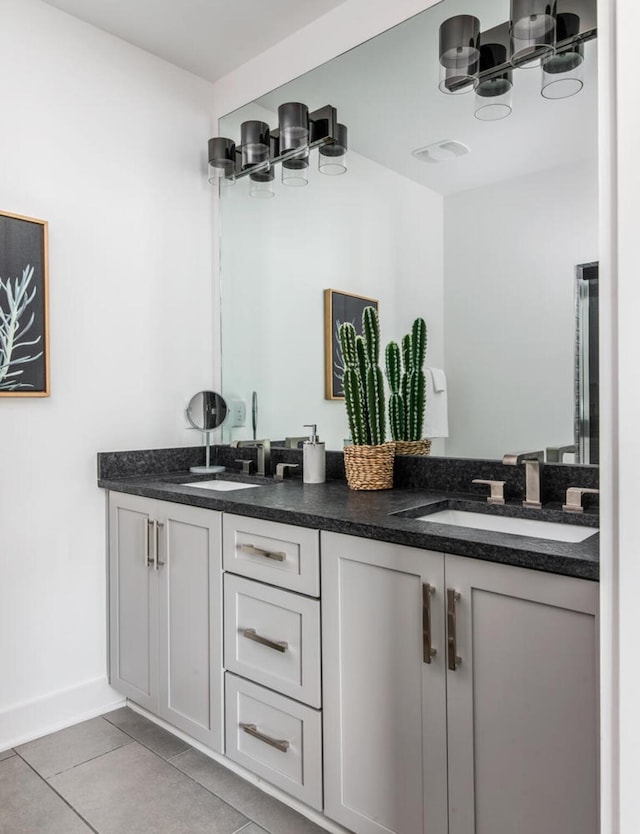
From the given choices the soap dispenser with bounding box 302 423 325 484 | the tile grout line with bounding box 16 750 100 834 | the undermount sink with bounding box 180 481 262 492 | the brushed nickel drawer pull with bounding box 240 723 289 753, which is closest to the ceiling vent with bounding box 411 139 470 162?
the soap dispenser with bounding box 302 423 325 484

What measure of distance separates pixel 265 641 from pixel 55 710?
41.4 inches

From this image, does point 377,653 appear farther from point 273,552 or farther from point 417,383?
point 417,383

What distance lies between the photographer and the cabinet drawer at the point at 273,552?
159cm

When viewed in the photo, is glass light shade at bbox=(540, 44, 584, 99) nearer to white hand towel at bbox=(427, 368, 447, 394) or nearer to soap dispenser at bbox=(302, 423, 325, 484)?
white hand towel at bbox=(427, 368, 447, 394)

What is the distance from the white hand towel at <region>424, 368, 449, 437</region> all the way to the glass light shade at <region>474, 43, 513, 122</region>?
80 centimetres

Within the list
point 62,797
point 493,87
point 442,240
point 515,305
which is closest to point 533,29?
point 493,87

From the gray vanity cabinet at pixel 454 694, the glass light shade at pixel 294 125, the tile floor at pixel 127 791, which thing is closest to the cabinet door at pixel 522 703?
the gray vanity cabinet at pixel 454 694

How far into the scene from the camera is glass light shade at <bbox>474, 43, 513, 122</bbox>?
1.83 m

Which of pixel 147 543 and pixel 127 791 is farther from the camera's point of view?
pixel 147 543

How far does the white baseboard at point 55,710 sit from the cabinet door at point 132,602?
0.25 feet

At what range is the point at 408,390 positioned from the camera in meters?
2.11

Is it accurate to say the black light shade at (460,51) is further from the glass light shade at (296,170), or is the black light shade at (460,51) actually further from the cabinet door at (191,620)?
the cabinet door at (191,620)

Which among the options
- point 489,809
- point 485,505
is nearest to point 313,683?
point 489,809

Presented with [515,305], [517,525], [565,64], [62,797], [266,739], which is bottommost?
[62,797]
